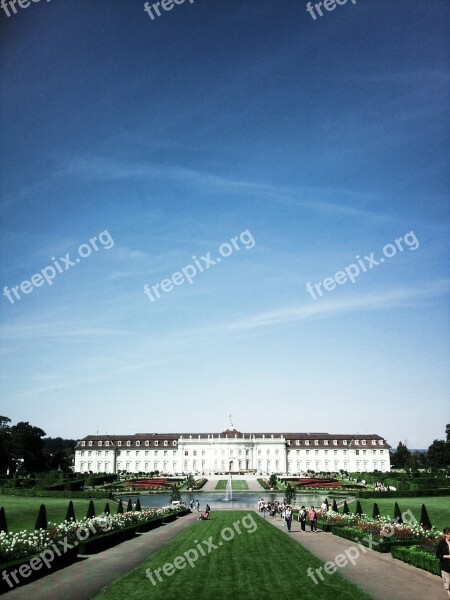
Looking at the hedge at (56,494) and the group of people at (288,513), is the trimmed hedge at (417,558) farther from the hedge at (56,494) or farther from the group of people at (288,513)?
the hedge at (56,494)

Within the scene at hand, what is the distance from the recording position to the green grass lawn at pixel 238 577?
48.6ft

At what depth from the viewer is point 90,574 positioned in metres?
18.0

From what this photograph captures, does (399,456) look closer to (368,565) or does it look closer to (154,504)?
(154,504)

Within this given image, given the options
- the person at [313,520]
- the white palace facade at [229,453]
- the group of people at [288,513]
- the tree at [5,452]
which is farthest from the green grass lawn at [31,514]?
the white palace facade at [229,453]

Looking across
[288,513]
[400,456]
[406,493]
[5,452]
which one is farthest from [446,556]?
[400,456]

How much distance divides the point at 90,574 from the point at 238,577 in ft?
17.7

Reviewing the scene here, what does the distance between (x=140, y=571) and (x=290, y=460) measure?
108m

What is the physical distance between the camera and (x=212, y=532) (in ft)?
95.8

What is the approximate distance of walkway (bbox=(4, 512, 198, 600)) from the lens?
15164 mm

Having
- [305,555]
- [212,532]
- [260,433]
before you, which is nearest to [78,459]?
[260,433]

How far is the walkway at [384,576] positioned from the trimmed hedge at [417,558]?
0.18 meters

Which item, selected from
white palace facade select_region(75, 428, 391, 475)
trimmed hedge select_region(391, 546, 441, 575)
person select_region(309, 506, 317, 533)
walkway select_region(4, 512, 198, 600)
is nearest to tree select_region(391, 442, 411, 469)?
white palace facade select_region(75, 428, 391, 475)

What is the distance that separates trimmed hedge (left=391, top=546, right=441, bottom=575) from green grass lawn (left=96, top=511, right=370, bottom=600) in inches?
133

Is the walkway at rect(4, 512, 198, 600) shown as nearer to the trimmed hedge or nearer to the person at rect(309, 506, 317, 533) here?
the person at rect(309, 506, 317, 533)
